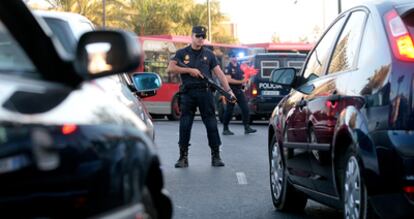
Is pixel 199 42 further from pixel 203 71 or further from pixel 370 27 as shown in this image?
pixel 370 27

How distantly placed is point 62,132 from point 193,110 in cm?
841

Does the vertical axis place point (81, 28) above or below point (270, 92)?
above

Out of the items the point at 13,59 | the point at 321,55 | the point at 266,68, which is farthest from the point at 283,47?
the point at 13,59

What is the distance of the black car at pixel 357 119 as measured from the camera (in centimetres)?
434

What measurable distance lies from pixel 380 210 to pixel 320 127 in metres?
1.19

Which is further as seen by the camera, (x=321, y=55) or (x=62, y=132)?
(x=321, y=55)

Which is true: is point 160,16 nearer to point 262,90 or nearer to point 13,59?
point 262,90

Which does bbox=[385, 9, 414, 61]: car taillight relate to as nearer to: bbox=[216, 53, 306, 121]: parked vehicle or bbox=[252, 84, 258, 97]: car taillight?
bbox=[216, 53, 306, 121]: parked vehicle

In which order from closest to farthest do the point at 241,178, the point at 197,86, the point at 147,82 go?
the point at 147,82, the point at 241,178, the point at 197,86

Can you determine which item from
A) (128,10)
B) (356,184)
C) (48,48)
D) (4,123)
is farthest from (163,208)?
(128,10)

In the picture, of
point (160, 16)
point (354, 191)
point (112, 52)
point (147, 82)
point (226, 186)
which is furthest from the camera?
A: point (160, 16)

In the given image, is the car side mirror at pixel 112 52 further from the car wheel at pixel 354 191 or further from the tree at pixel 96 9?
the tree at pixel 96 9

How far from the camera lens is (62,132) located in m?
2.42

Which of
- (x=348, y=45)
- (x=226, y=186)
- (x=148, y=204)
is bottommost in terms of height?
(x=226, y=186)
